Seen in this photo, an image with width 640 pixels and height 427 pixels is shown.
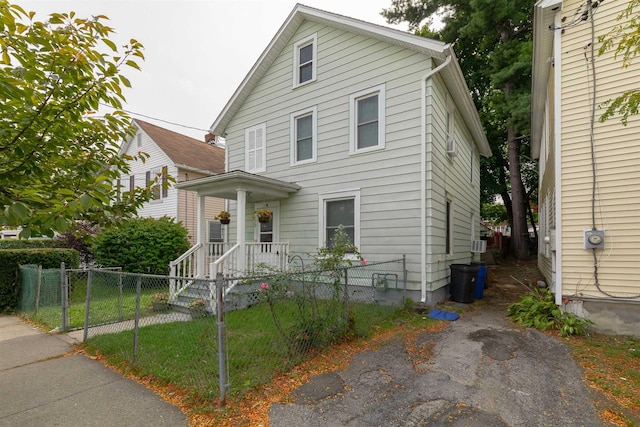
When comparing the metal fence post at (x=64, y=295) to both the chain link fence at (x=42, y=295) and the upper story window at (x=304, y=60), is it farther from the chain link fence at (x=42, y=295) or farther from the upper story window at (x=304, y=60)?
the upper story window at (x=304, y=60)

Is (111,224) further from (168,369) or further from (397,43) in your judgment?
(397,43)

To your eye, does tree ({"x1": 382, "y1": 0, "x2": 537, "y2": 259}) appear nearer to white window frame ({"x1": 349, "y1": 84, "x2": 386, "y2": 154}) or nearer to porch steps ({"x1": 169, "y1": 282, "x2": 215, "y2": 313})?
white window frame ({"x1": 349, "y1": 84, "x2": 386, "y2": 154})

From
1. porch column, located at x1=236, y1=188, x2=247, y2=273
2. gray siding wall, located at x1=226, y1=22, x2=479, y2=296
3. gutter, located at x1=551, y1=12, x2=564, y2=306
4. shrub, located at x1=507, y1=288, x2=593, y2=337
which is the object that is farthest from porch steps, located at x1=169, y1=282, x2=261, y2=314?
gutter, located at x1=551, y1=12, x2=564, y2=306

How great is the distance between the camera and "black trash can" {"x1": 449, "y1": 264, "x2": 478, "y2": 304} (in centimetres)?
760

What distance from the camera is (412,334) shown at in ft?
17.7

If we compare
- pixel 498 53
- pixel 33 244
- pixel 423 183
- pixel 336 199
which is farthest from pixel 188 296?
pixel 498 53

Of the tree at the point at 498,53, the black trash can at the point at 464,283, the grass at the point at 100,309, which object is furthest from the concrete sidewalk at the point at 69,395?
the tree at the point at 498,53

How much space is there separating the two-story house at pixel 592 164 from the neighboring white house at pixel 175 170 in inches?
492

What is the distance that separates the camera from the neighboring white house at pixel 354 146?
6.98 m

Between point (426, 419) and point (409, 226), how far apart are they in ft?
14.7

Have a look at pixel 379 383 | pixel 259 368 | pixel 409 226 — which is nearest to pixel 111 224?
pixel 259 368

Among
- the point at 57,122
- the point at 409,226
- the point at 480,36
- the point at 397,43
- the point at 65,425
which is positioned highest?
the point at 480,36

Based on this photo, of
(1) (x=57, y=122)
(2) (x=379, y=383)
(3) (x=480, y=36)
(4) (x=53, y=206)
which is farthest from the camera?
(3) (x=480, y=36)

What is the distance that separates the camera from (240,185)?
758 centimetres
